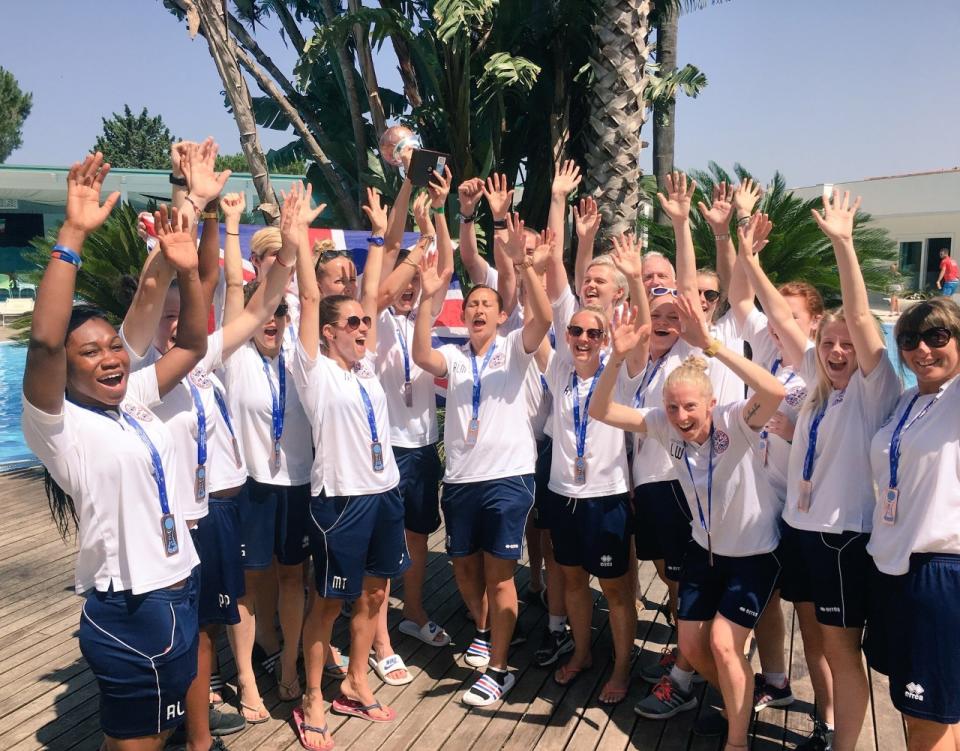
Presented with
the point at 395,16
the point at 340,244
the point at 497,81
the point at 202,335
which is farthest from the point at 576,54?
the point at 202,335

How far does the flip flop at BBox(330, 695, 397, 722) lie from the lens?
4016mm

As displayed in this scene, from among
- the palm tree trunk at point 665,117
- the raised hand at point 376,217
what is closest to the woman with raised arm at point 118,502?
the raised hand at point 376,217

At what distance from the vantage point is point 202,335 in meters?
2.97

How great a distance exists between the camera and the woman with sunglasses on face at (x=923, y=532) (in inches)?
112

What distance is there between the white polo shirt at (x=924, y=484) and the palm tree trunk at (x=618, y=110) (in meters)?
5.36

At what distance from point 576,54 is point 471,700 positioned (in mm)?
8221

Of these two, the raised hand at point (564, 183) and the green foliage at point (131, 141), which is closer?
the raised hand at point (564, 183)

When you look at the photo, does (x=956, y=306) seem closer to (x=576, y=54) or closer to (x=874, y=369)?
(x=874, y=369)

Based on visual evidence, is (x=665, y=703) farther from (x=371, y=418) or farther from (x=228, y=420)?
(x=228, y=420)

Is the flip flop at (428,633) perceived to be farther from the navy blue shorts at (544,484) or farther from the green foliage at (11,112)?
the green foliage at (11,112)

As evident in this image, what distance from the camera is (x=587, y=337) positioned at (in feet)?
13.0

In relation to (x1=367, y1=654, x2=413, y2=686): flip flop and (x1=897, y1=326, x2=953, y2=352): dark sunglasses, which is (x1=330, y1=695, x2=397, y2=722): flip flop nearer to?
(x1=367, y1=654, x2=413, y2=686): flip flop

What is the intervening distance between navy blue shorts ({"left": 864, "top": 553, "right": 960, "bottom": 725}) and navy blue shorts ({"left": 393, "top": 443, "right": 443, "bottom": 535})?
257 centimetres

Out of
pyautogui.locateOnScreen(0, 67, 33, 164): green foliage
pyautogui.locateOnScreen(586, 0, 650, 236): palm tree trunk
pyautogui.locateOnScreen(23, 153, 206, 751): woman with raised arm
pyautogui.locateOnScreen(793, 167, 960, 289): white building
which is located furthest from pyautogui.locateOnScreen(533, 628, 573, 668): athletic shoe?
pyautogui.locateOnScreen(0, 67, 33, 164): green foliage
